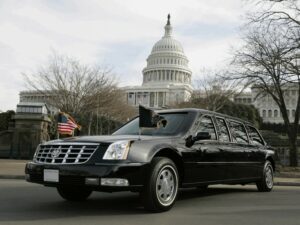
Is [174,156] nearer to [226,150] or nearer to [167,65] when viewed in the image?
[226,150]

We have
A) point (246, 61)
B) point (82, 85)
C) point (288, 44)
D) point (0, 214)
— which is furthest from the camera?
point (82, 85)

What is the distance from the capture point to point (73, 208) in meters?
7.19

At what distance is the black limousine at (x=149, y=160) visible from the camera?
643 centimetres

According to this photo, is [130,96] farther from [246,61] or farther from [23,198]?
[23,198]

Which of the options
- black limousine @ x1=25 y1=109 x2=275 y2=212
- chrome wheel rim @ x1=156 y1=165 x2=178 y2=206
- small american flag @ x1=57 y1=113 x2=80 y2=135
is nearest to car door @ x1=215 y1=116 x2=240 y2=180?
black limousine @ x1=25 y1=109 x2=275 y2=212

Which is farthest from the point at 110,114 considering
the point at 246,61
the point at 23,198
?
the point at 23,198

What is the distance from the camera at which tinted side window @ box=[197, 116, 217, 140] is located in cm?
825

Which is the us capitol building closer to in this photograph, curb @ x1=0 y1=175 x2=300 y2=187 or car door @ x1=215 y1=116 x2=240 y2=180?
Result: curb @ x1=0 y1=175 x2=300 y2=187

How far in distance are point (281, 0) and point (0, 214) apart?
19.2m

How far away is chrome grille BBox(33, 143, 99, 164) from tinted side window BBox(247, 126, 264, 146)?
184 inches

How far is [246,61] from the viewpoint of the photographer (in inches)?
958

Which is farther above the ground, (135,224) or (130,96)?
(130,96)

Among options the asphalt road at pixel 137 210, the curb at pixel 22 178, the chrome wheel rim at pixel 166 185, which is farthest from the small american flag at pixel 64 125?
the chrome wheel rim at pixel 166 185

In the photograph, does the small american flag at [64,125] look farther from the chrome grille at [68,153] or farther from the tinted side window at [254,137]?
the chrome grille at [68,153]
